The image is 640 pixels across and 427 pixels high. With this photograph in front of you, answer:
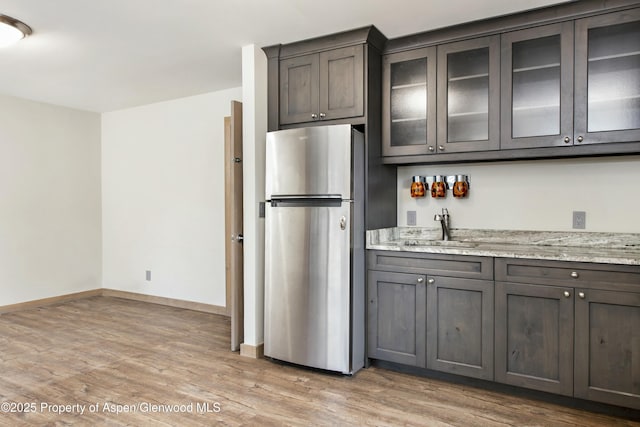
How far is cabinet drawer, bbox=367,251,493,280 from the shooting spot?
2.56 m

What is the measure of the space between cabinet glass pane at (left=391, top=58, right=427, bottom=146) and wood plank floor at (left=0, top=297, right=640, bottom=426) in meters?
1.68

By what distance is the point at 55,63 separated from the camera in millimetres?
3609

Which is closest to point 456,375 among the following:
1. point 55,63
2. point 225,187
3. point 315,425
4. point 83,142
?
point 315,425

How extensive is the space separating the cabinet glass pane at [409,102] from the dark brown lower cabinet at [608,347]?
1438mm

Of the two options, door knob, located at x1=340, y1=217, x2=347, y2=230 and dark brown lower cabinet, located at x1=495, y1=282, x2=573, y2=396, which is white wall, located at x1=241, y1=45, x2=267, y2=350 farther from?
dark brown lower cabinet, located at x1=495, y1=282, x2=573, y2=396

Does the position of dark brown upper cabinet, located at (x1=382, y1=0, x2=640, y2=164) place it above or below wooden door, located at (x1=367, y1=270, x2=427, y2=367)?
above

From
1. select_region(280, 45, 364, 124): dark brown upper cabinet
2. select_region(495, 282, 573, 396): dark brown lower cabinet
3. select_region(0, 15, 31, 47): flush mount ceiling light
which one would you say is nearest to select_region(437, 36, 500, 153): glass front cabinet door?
select_region(280, 45, 364, 124): dark brown upper cabinet

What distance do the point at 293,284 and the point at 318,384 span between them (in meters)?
0.68

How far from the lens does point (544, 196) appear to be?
9.39 feet

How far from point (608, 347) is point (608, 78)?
5.00ft

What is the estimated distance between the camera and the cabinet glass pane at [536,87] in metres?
2.55

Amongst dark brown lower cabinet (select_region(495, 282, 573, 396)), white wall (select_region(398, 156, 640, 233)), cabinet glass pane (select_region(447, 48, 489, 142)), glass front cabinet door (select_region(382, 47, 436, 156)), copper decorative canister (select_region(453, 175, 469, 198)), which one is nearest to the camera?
dark brown lower cabinet (select_region(495, 282, 573, 396))

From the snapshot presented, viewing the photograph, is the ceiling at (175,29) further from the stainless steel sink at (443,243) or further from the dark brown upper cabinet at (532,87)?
the stainless steel sink at (443,243)

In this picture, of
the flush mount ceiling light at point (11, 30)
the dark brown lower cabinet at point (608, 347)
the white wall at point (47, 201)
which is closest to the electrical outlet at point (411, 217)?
the dark brown lower cabinet at point (608, 347)
